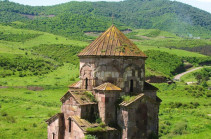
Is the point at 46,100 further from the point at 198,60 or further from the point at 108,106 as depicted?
the point at 198,60

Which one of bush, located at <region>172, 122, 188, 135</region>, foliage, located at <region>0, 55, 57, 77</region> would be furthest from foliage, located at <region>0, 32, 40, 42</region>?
bush, located at <region>172, 122, 188, 135</region>

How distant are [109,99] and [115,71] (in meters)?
1.42

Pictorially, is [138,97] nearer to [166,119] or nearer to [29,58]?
[166,119]

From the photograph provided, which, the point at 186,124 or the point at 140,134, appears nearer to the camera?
the point at 140,134

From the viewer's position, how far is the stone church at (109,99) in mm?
13359

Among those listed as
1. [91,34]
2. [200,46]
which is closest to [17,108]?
[200,46]

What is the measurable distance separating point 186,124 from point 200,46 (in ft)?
286

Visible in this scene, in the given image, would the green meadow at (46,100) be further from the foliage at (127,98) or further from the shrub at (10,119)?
the foliage at (127,98)

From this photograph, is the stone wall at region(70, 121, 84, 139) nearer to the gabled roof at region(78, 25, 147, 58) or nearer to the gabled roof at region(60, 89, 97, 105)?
the gabled roof at region(60, 89, 97, 105)

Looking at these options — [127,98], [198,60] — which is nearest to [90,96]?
[127,98]

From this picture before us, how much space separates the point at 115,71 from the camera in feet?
46.3

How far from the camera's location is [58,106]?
28.5 m

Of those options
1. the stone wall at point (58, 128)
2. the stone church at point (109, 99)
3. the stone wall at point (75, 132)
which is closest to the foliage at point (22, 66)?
the stone wall at point (58, 128)

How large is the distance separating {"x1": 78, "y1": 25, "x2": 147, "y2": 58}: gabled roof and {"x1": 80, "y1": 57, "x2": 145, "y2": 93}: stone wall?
10.0 inches
